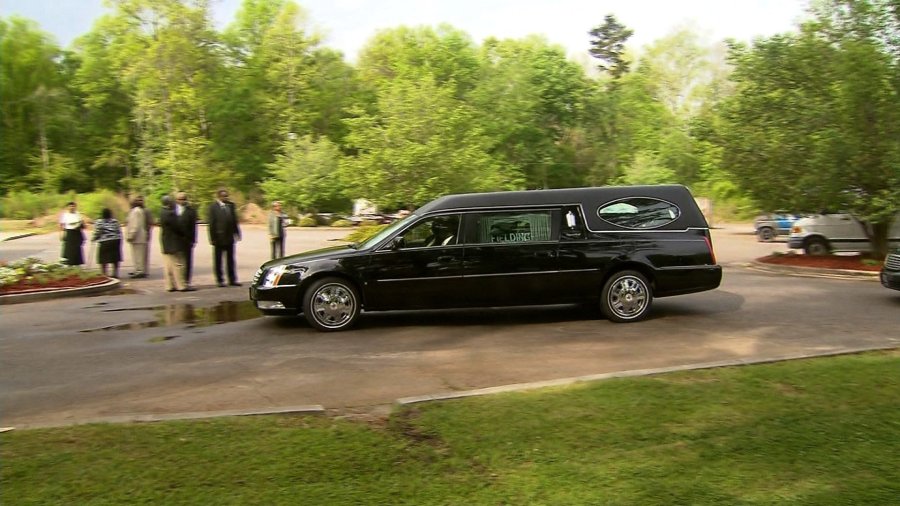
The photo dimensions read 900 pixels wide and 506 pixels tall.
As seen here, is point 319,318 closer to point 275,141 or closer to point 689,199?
point 689,199

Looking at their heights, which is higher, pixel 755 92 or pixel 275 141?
pixel 275 141

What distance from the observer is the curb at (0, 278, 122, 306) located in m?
13.2

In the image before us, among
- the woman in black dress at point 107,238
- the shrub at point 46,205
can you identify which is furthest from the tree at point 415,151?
the woman in black dress at point 107,238

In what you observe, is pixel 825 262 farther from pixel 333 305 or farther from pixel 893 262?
pixel 333 305

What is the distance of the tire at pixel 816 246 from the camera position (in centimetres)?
2175

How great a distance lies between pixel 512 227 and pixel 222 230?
677cm

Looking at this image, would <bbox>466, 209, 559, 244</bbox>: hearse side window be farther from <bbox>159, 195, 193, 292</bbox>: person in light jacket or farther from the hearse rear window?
<bbox>159, 195, 193, 292</bbox>: person in light jacket

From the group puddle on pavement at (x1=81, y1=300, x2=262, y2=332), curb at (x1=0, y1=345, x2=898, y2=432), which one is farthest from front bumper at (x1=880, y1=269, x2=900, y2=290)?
puddle on pavement at (x1=81, y1=300, x2=262, y2=332)

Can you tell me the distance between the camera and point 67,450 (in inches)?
189

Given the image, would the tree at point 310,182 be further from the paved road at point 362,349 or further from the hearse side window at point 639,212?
the hearse side window at point 639,212

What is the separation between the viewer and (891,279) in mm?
11914

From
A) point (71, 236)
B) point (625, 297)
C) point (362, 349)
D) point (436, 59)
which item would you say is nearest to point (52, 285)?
point (71, 236)

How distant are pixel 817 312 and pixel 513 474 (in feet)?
A: 27.3

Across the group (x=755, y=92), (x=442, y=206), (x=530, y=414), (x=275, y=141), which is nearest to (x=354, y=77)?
(x=275, y=141)
